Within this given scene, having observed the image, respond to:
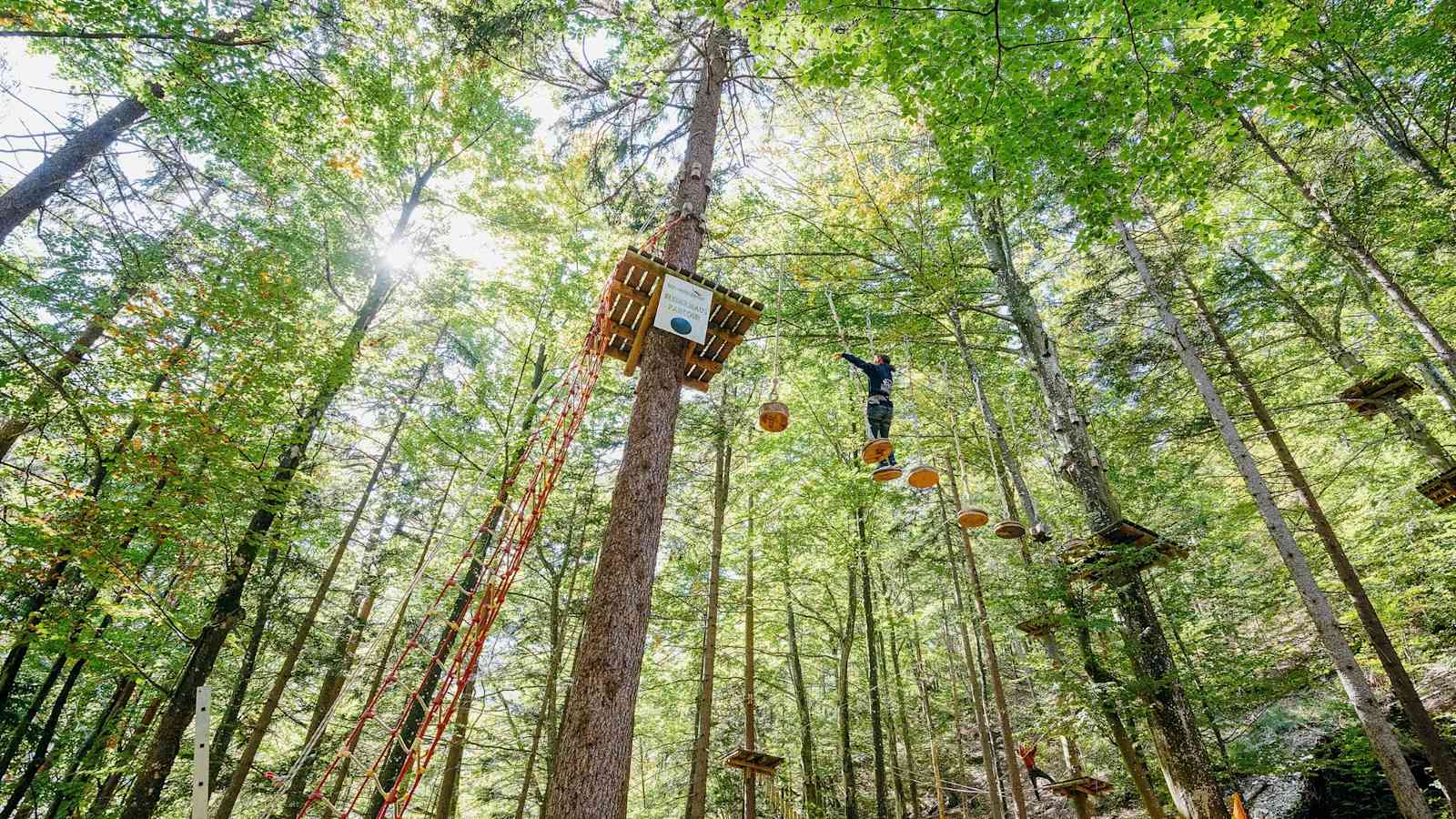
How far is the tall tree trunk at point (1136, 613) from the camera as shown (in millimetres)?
5543

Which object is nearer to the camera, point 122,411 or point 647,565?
point 647,565

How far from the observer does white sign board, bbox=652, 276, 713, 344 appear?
504cm

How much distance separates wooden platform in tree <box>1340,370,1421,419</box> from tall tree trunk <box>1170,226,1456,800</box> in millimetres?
1058

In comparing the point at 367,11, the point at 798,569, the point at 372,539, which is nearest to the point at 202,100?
the point at 367,11

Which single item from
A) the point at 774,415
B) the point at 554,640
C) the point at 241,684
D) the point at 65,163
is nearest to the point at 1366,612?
the point at 774,415

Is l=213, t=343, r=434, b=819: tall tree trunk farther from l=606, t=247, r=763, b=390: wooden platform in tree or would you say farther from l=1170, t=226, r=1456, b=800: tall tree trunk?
l=1170, t=226, r=1456, b=800: tall tree trunk

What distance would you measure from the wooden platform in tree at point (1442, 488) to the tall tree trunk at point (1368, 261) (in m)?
1.44

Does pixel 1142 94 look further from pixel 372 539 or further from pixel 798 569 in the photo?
pixel 372 539

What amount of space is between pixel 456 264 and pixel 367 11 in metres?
4.11

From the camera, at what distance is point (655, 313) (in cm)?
508

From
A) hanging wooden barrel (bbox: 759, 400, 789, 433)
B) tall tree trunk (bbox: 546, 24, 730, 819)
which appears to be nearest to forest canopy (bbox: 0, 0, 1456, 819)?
tall tree trunk (bbox: 546, 24, 730, 819)

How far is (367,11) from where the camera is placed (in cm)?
936

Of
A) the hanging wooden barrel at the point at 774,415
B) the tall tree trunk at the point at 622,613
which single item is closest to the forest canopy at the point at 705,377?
the tall tree trunk at the point at 622,613

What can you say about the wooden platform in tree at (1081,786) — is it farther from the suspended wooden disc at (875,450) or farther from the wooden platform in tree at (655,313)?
the wooden platform in tree at (655,313)
